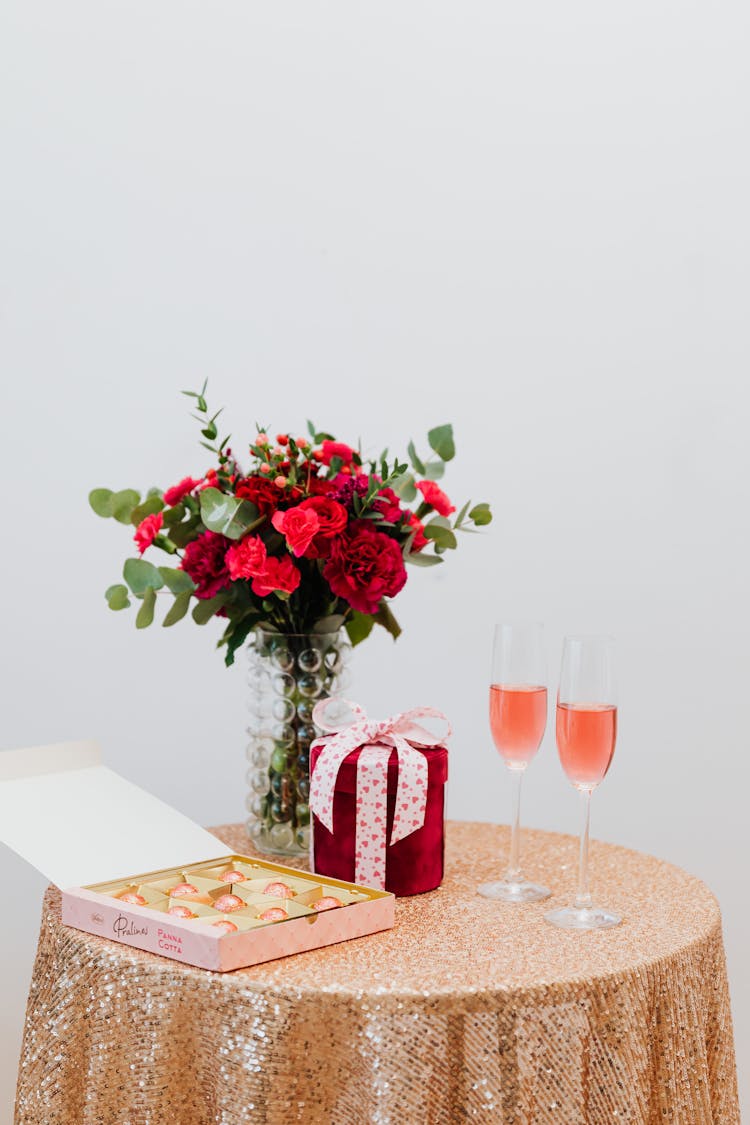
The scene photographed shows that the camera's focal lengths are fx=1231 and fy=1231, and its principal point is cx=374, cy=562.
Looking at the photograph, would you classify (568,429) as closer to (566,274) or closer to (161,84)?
(566,274)

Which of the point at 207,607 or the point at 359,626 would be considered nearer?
the point at 207,607

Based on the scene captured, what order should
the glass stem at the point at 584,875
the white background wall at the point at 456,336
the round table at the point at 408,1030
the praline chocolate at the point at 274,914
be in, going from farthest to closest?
the white background wall at the point at 456,336 → the glass stem at the point at 584,875 → the praline chocolate at the point at 274,914 → the round table at the point at 408,1030

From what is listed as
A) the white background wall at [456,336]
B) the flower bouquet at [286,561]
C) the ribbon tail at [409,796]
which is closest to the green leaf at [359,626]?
the flower bouquet at [286,561]

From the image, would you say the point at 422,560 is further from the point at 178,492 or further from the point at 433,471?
the point at 178,492

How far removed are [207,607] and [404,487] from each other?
0.98 feet

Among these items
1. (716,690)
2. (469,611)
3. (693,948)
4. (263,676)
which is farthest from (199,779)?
(693,948)

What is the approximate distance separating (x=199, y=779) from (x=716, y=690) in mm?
1067

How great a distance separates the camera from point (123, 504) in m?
1.66

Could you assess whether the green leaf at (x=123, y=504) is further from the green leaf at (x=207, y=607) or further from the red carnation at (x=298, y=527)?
the red carnation at (x=298, y=527)

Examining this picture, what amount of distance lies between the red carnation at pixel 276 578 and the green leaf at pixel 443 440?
11.7 inches

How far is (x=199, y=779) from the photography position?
2.48 m

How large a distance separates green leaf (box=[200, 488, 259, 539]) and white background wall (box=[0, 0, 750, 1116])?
981mm

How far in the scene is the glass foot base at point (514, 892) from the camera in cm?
145

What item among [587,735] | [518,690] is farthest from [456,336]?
[587,735]
